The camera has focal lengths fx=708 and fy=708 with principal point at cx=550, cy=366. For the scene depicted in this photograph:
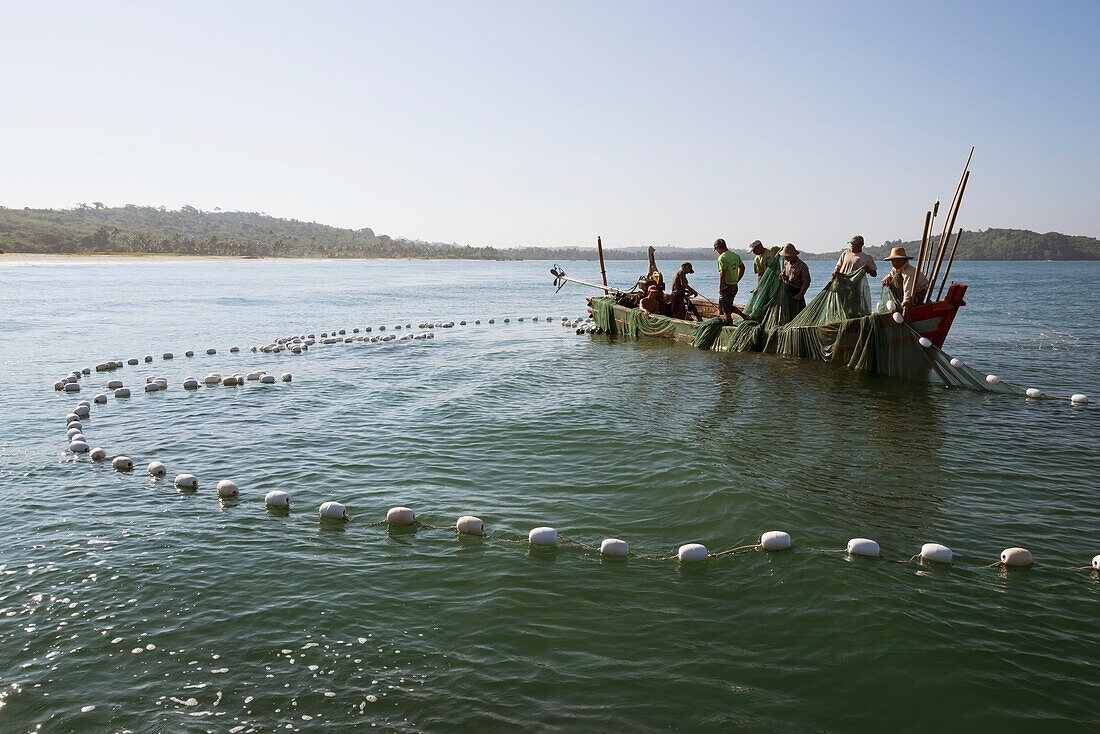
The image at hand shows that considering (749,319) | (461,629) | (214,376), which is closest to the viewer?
(461,629)

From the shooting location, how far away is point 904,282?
53.0 ft

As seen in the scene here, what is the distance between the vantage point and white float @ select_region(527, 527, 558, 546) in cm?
780

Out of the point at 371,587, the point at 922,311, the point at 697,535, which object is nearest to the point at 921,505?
the point at 697,535

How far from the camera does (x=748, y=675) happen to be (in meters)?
5.46

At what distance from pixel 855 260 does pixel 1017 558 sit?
37.3 ft

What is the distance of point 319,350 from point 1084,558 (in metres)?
21.5

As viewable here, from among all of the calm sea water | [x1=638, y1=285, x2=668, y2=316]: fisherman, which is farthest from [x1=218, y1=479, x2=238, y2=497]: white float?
[x1=638, y1=285, x2=668, y2=316]: fisherman

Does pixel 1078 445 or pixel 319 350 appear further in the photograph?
pixel 319 350

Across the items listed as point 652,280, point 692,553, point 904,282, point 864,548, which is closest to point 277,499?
point 692,553

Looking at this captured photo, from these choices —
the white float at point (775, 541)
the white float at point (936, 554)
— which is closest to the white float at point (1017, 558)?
the white float at point (936, 554)

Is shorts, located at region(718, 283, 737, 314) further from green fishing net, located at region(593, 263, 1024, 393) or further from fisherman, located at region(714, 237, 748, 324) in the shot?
green fishing net, located at region(593, 263, 1024, 393)

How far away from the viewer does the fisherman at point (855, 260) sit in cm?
1693

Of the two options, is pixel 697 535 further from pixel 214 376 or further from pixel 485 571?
pixel 214 376

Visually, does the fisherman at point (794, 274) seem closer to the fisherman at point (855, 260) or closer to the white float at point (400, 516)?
the fisherman at point (855, 260)
